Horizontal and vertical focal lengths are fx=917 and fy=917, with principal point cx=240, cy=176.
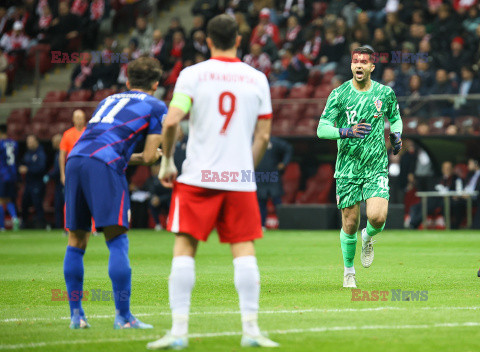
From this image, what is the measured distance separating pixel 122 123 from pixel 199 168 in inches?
42.6

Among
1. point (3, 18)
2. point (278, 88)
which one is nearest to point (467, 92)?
point (278, 88)

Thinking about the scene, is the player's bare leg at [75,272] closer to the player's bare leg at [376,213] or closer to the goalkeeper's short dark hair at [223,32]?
the goalkeeper's short dark hair at [223,32]

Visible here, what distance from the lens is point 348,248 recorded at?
994 centimetres

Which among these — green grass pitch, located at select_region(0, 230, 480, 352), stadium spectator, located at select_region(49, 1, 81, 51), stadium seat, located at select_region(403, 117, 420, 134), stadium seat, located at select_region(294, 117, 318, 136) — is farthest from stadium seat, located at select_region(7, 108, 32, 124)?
stadium seat, located at select_region(403, 117, 420, 134)

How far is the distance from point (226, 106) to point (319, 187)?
57.2 ft

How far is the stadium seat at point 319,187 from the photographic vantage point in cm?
2316

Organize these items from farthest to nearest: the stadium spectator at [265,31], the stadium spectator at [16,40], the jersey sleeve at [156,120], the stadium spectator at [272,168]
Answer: the stadium spectator at [16,40], the stadium spectator at [265,31], the stadium spectator at [272,168], the jersey sleeve at [156,120]

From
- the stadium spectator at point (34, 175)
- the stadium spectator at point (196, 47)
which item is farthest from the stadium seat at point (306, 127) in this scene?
the stadium spectator at point (34, 175)

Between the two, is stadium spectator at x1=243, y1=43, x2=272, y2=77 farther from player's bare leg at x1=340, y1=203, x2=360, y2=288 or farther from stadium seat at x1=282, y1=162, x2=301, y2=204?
player's bare leg at x1=340, y1=203, x2=360, y2=288

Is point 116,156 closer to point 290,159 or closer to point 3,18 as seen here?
point 290,159

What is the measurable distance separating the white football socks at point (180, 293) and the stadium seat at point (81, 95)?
2200cm

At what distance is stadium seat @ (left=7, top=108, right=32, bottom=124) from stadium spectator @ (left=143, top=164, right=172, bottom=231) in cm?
438

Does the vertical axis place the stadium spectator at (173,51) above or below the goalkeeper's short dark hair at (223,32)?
above

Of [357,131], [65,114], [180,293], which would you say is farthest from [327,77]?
[180,293]
